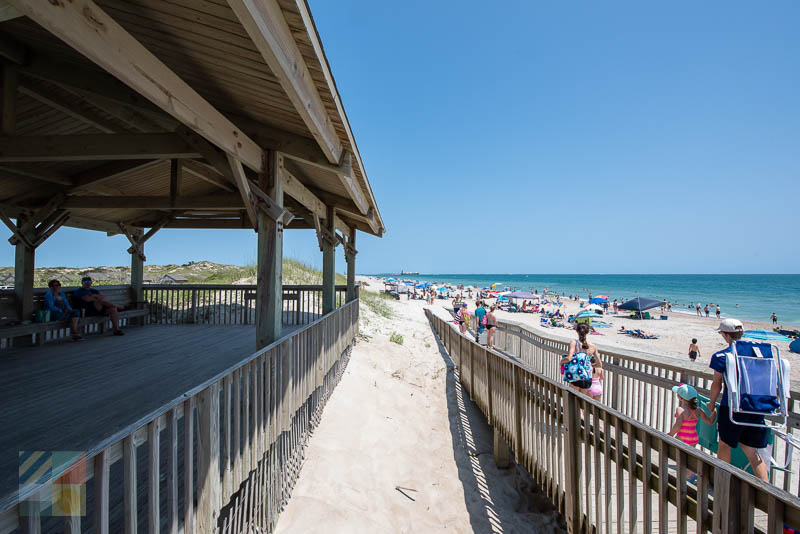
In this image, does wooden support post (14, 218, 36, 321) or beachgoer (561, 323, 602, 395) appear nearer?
beachgoer (561, 323, 602, 395)

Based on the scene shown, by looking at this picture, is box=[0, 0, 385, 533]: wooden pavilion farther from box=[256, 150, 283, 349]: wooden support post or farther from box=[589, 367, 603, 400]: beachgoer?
box=[589, 367, 603, 400]: beachgoer

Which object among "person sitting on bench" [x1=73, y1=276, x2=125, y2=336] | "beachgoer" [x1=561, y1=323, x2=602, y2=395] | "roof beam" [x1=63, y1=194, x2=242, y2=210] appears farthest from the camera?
"person sitting on bench" [x1=73, y1=276, x2=125, y2=336]

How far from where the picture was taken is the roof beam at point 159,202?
534 cm

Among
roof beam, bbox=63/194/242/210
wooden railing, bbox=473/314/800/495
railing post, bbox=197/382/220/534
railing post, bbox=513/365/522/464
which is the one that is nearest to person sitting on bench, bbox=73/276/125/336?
roof beam, bbox=63/194/242/210

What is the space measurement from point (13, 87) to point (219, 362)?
12.9 feet

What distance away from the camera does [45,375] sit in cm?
451

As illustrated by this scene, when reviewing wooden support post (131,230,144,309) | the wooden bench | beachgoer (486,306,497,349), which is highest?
wooden support post (131,230,144,309)

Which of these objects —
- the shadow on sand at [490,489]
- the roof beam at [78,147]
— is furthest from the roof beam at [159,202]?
the shadow on sand at [490,489]

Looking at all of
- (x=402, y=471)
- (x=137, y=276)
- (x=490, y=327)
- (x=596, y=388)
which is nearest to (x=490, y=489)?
(x=402, y=471)

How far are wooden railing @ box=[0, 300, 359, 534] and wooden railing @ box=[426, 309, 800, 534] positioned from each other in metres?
2.64

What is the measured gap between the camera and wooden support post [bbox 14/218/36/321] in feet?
20.7

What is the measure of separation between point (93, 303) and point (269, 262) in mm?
5776

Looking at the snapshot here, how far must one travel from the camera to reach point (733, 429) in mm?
3127

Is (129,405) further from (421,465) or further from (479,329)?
(479,329)
